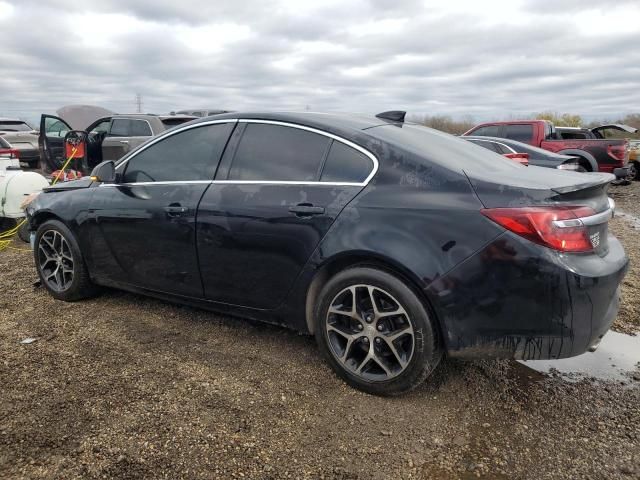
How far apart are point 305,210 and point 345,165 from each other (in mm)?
343

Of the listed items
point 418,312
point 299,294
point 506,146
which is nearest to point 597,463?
point 418,312

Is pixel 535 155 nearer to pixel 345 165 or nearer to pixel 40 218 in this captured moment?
pixel 345 165

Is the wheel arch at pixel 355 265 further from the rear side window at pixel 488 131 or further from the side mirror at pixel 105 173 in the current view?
the rear side window at pixel 488 131

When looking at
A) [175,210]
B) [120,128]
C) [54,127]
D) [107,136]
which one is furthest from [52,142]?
[175,210]

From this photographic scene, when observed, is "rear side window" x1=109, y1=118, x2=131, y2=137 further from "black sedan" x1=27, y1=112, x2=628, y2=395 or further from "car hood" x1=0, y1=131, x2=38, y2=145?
"black sedan" x1=27, y1=112, x2=628, y2=395

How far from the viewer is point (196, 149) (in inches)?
135

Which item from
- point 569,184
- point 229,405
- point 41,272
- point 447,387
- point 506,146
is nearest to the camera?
point 569,184

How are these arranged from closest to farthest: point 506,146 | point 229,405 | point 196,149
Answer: point 229,405, point 196,149, point 506,146

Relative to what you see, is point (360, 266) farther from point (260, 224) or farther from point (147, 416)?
point (147, 416)

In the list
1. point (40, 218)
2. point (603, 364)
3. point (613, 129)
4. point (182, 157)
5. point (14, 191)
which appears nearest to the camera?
point (603, 364)

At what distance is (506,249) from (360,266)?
764mm

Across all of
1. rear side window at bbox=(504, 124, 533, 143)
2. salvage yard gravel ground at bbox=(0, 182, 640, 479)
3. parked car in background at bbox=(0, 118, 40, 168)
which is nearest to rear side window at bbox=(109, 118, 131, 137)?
parked car in background at bbox=(0, 118, 40, 168)

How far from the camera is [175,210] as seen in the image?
332 cm

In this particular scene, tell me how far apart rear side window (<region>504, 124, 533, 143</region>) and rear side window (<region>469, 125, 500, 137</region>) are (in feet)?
0.71
